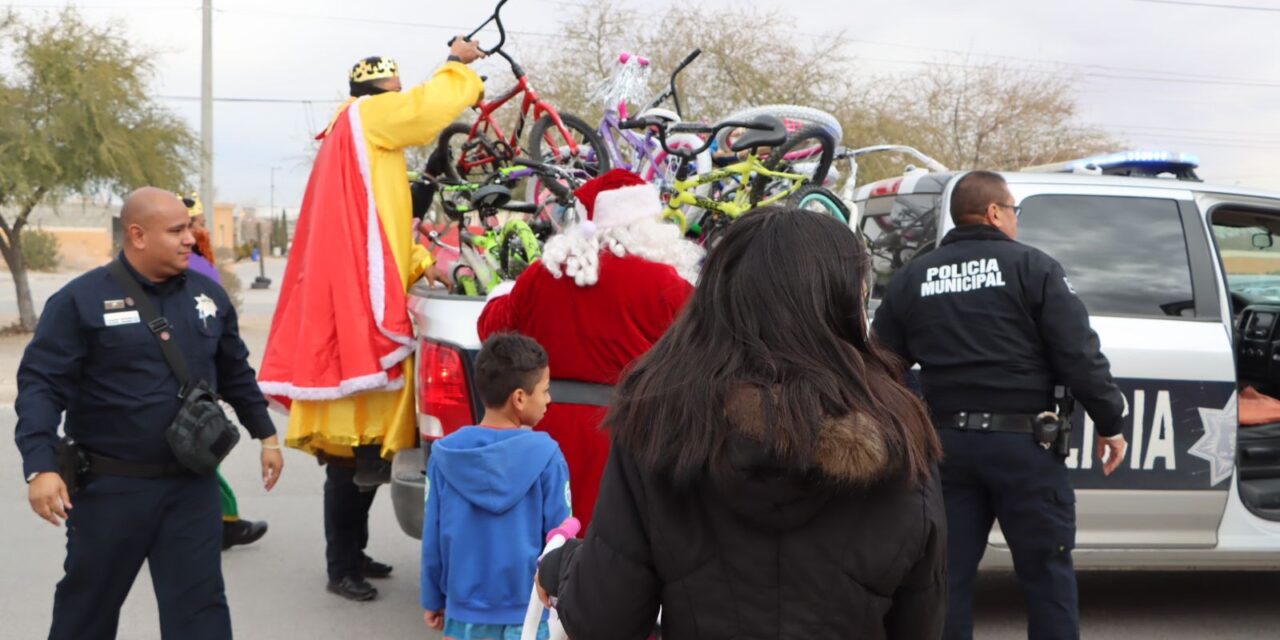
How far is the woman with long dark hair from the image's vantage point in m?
2.06

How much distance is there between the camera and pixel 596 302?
4.30 metres

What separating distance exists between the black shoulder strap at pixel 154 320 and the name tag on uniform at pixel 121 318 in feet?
0.07

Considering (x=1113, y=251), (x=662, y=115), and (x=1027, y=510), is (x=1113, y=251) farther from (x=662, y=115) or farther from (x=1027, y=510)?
(x=662, y=115)

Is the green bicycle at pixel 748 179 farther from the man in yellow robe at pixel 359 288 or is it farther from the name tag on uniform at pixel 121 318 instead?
the name tag on uniform at pixel 121 318

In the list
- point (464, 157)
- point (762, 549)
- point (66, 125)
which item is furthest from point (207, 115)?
point (762, 549)

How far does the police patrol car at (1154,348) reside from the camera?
5285 millimetres

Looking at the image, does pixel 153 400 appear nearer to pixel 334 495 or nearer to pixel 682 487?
pixel 334 495

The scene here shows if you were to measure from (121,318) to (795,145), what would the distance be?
313 cm

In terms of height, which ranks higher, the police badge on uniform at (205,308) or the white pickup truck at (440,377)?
the police badge on uniform at (205,308)

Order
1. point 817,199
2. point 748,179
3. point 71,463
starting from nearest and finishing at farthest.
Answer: point 71,463, point 817,199, point 748,179

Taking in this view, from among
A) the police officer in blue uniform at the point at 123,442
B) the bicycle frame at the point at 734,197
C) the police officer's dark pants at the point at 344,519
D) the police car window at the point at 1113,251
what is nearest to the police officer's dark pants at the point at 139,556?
the police officer in blue uniform at the point at 123,442

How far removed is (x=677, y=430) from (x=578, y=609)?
37 cm

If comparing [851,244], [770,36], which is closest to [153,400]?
[851,244]

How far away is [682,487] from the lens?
2113mm
